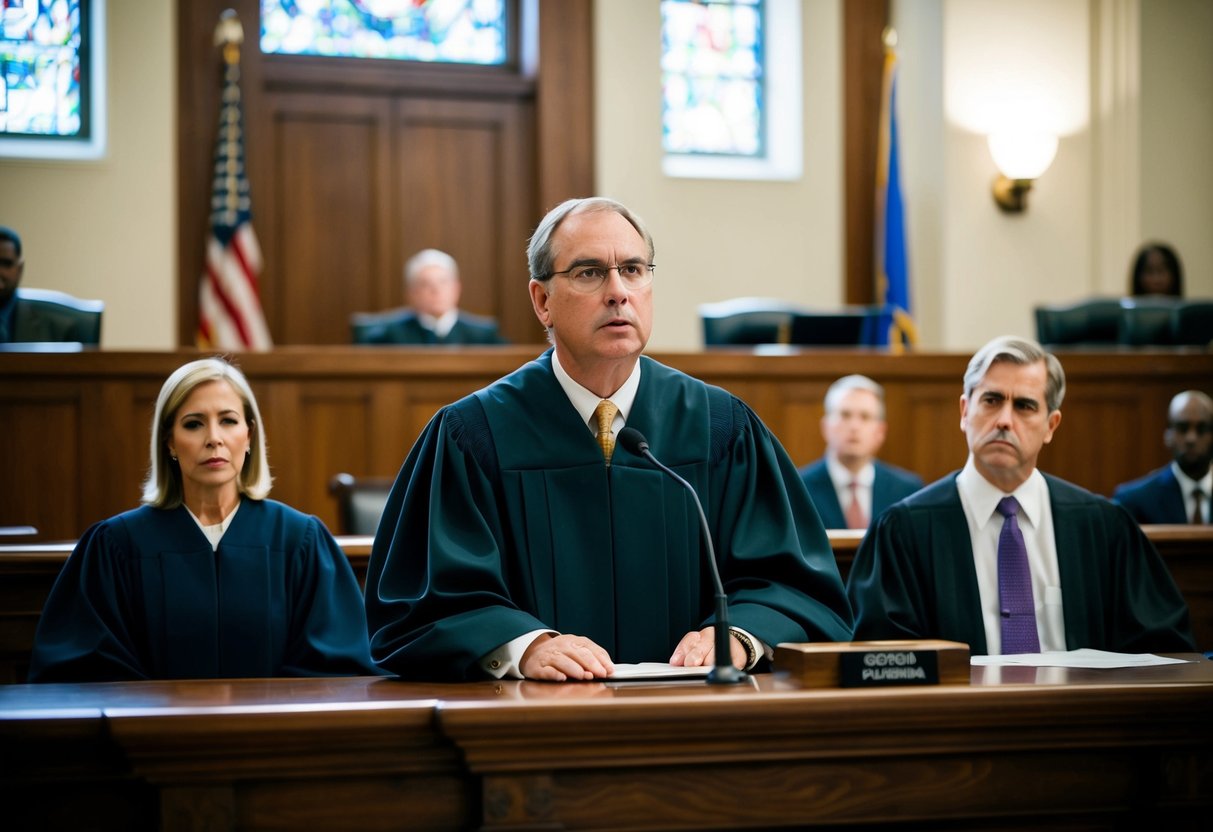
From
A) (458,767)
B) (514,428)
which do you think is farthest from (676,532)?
(458,767)

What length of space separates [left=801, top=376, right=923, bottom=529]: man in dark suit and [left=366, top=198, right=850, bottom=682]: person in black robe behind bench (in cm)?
321

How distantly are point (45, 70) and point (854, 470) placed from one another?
248 inches

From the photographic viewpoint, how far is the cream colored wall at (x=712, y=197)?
32.5 ft

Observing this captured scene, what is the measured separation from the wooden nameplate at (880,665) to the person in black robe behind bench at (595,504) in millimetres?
456

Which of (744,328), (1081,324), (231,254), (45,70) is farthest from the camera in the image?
(45,70)

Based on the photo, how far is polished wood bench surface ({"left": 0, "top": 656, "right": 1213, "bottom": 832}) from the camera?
6.88 feet

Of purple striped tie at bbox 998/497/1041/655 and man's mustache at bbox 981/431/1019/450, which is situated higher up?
man's mustache at bbox 981/431/1019/450

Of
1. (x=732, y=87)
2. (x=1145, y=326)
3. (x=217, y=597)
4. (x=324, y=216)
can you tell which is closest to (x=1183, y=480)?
(x=1145, y=326)

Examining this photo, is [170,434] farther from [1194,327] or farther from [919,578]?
[1194,327]

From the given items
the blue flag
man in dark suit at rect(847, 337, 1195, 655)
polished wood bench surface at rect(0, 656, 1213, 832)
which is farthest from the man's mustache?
the blue flag

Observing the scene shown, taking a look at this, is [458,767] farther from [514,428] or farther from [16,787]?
[514,428]

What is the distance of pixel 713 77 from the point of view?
10.6m

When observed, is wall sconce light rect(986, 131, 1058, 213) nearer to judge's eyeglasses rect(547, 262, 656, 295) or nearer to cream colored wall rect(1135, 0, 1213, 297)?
cream colored wall rect(1135, 0, 1213, 297)

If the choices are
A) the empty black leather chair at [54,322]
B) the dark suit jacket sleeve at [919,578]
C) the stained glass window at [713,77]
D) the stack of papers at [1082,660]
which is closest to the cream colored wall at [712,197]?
the stained glass window at [713,77]
